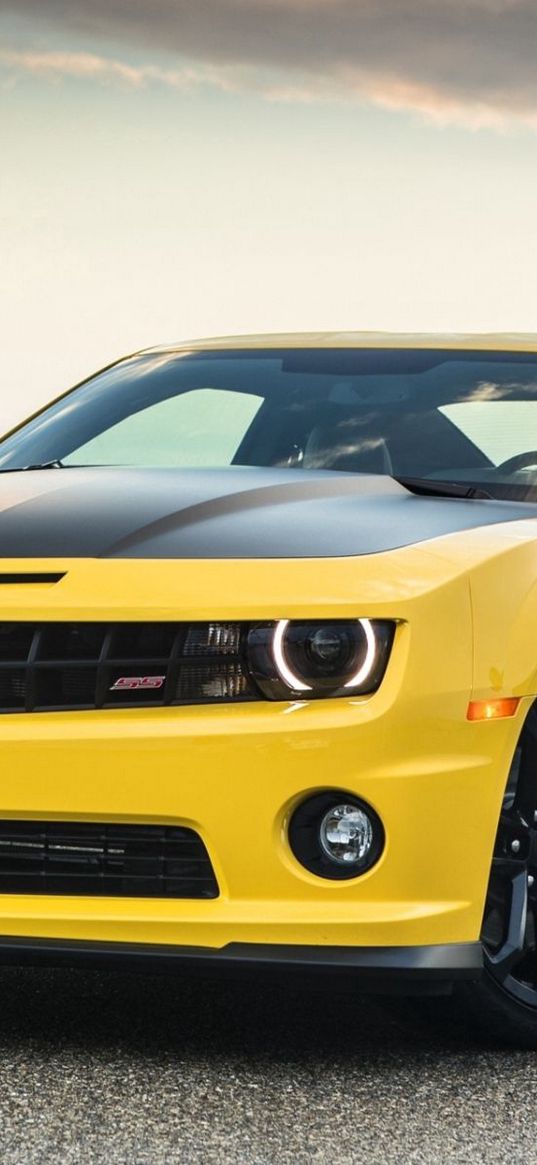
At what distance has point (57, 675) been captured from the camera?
3.32 metres

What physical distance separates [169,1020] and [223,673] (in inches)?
38.0

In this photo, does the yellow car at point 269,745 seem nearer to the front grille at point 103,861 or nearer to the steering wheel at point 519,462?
A: the front grille at point 103,861

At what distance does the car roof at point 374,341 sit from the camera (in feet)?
16.3

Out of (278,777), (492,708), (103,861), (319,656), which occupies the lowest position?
(103,861)

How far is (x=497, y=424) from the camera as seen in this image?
4.59 metres

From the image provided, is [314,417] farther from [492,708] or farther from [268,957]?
[268,957]

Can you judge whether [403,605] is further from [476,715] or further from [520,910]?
[520,910]

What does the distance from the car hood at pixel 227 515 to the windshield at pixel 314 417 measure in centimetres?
34

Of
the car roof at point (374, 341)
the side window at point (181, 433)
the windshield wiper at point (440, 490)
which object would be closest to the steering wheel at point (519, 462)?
the windshield wiper at point (440, 490)

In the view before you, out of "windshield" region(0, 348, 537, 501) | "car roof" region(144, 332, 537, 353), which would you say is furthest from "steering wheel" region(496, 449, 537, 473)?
"car roof" region(144, 332, 537, 353)

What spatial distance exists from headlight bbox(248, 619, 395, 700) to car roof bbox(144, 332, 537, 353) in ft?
5.94

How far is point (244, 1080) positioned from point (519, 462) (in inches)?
67.0

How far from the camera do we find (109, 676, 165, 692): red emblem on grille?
330 centimetres

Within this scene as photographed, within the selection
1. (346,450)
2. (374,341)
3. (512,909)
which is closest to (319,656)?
(512,909)
